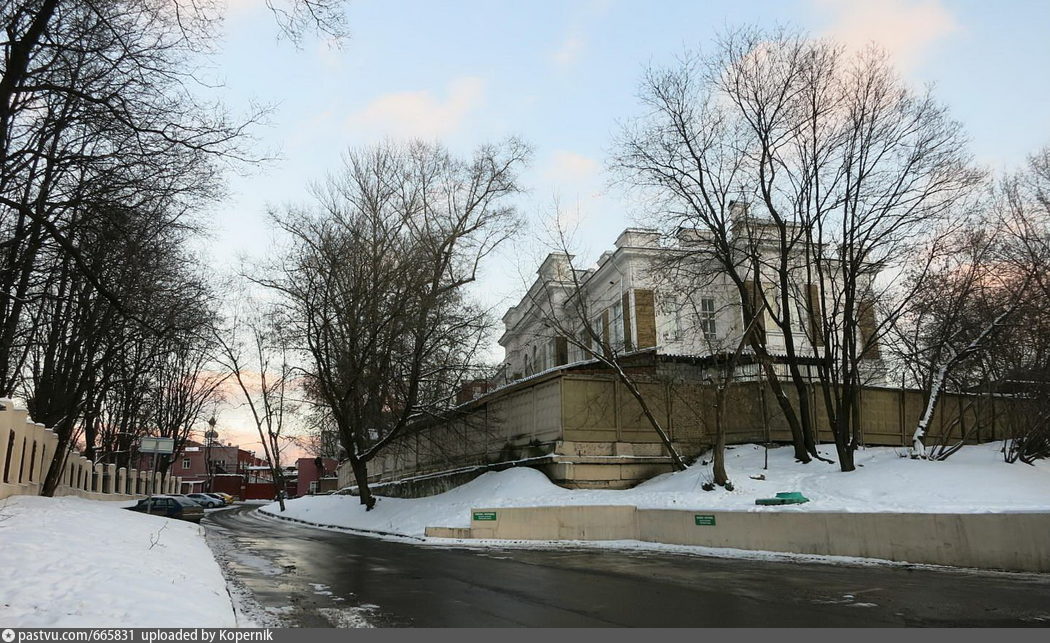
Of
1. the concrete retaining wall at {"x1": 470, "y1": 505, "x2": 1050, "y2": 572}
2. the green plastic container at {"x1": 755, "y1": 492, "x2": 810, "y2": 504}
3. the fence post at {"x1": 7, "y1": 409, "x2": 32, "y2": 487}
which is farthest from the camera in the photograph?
the fence post at {"x1": 7, "y1": 409, "x2": 32, "y2": 487}

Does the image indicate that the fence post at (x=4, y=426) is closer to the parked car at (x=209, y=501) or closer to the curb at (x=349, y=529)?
the curb at (x=349, y=529)

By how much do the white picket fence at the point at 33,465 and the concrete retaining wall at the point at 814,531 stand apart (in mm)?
12549

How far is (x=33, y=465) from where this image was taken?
22953 millimetres

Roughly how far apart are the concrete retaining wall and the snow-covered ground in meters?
0.46

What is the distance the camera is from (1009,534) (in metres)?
13.1

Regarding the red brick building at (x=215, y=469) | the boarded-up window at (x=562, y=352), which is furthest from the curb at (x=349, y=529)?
the red brick building at (x=215, y=469)

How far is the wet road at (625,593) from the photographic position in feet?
27.1

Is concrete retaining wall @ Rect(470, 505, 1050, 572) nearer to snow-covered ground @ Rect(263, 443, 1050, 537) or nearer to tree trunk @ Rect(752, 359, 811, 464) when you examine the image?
snow-covered ground @ Rect(263, 443, 1050, 537)

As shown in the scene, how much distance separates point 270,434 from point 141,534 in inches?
1442

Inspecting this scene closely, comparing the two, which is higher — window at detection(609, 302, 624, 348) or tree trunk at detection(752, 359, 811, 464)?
window at detection(609, 302, 624, 348)

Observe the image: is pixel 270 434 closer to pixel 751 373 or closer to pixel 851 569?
pixel 751 373

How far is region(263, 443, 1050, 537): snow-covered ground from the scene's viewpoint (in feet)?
58.3

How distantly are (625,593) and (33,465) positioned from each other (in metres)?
21.0

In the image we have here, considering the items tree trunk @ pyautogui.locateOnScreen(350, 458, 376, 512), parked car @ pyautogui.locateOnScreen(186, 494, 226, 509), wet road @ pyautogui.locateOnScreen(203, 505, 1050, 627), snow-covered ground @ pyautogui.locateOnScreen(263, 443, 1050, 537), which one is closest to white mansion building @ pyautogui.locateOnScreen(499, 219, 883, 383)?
snow-covered ground @ pyautogui.locateOnScreen(263, 443, 1050, 537)
